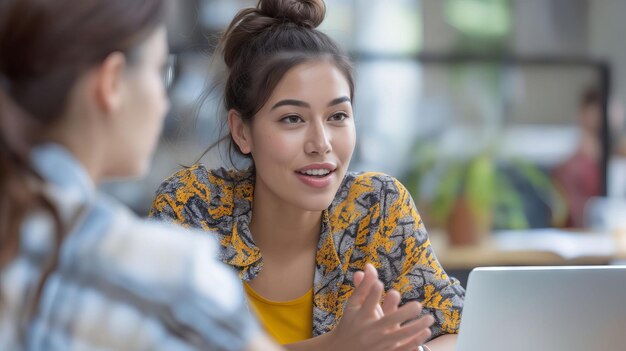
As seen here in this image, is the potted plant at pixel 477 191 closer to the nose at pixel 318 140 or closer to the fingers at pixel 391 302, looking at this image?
the nose at pixel 318 140

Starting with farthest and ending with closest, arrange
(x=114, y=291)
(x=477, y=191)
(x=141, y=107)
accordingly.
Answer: (x=477, y=191)
(x=141, y=107)
(x=114, y=291)

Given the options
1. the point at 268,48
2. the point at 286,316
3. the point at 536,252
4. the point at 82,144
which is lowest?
the point at 536,252

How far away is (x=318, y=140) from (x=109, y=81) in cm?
96

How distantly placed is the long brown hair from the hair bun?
114 centimetres

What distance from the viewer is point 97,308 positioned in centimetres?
79

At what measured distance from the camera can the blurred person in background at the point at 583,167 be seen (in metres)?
4.57

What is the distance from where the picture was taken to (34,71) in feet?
2.73

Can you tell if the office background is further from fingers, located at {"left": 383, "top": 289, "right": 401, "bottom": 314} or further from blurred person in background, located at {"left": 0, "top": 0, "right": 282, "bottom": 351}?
blurred person in background, located at {"left": 0, "top": 0, "right": 282, "bottom": 351}

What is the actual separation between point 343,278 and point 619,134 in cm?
399

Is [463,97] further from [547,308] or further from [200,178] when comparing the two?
[547,308]

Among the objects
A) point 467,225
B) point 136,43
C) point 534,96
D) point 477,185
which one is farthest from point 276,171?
point 534,96

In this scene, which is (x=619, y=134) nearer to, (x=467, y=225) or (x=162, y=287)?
(x=467, y=225)

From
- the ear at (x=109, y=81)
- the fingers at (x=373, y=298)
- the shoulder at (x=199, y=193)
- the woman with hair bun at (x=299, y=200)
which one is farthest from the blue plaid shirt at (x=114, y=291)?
the shoulder at (x=199, y=193)

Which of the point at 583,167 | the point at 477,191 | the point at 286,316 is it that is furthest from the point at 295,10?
the point at 583,167
